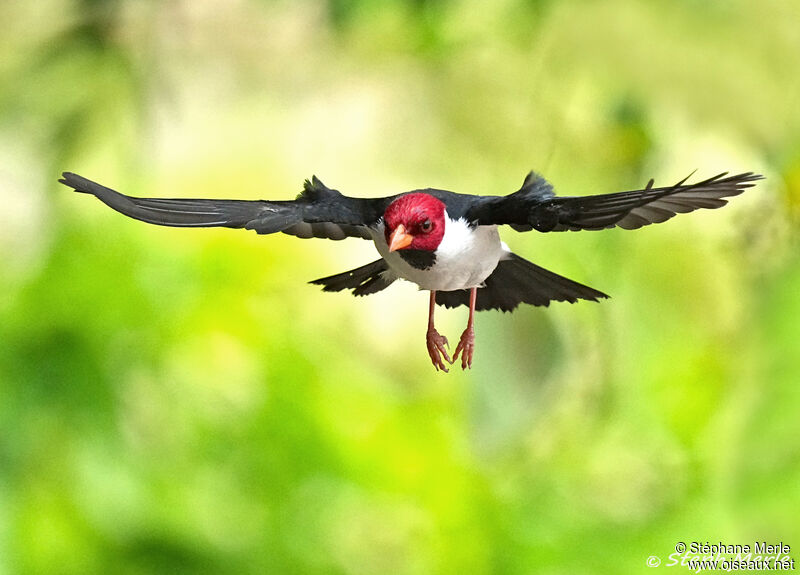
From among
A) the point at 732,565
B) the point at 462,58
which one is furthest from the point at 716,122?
the point at 732,565

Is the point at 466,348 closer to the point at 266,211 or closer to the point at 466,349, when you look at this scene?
the point at 466,349

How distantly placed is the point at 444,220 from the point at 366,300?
0.70 metres

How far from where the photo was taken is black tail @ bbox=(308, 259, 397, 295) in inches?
17.9

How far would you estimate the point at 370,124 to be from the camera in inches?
44.8

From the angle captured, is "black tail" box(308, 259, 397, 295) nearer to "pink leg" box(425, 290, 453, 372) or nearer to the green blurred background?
"pink leg" box(425, 290, 453, 372)

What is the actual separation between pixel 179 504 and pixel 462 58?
0.60 meters

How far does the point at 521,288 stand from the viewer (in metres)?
0.46

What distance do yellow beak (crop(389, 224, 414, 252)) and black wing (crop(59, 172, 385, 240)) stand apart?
0.8 inches

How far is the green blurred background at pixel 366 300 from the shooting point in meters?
0.96

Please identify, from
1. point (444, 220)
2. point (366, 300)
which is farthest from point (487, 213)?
point (366, 300)

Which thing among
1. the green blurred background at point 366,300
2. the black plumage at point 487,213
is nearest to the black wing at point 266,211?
the black plumage at point 487,213

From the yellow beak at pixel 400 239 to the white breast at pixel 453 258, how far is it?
14mm

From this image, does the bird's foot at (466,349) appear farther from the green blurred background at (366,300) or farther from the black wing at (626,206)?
the green blurred background at (366,300)

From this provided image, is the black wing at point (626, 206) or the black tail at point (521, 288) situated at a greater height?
the black tail at point (521, 288)
